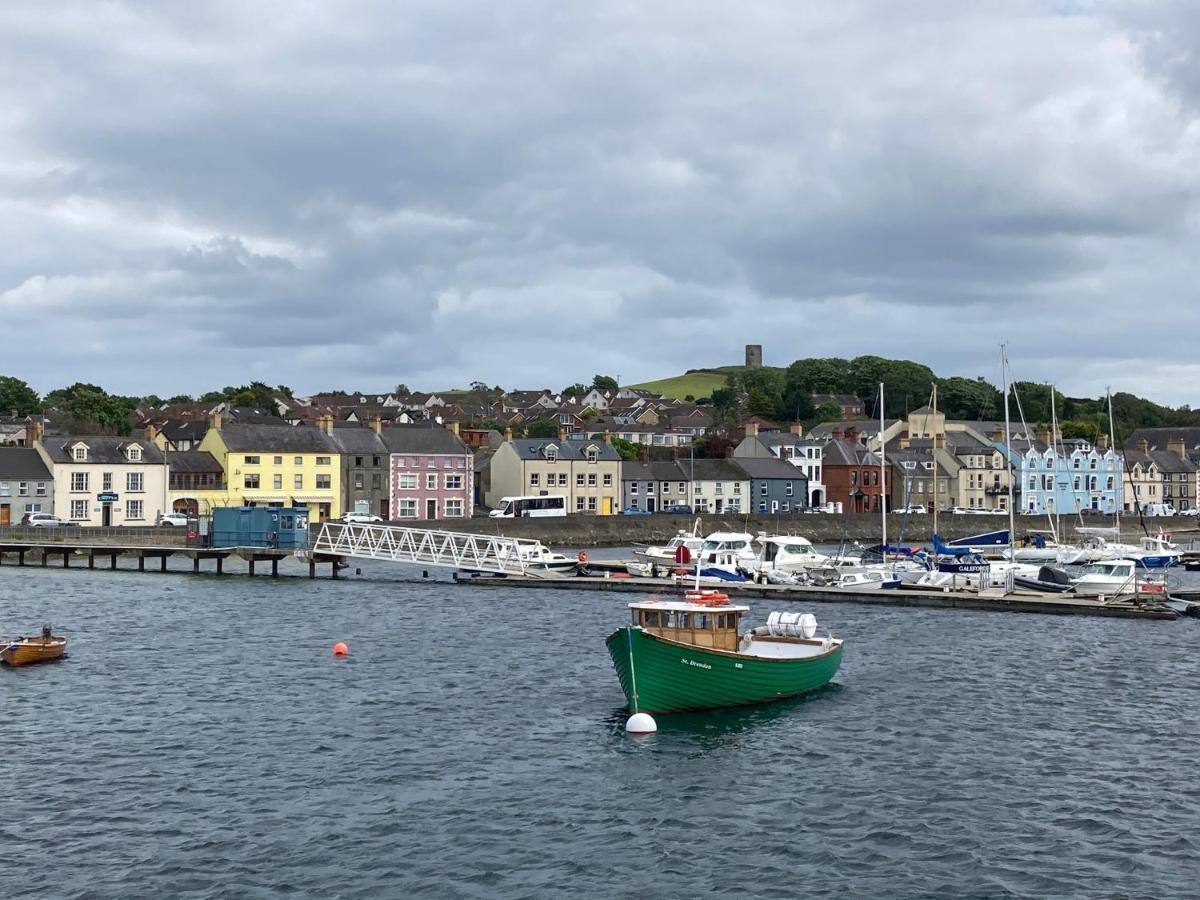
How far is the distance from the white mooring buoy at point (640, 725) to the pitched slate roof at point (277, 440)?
297 feet

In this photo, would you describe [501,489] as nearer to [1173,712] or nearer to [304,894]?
[1173,712]

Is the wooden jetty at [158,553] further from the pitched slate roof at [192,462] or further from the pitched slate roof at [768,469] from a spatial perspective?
the pitched slate roof at [768,469]

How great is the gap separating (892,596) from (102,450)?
7450 centimetres

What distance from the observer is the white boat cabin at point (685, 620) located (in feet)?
134

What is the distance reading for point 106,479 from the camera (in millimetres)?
116750

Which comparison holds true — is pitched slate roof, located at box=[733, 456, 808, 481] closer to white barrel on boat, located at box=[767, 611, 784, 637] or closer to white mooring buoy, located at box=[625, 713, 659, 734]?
white barrel on boat, located at box=[767, 611, 784, 637]

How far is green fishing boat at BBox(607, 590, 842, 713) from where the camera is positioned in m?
39.7

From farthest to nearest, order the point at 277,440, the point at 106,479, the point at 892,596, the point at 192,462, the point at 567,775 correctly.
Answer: the point at 277,440
the point at 192,462
the point at 106,479
the point at 892,596
the point at 567,775

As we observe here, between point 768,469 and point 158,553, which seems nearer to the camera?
point 158,553

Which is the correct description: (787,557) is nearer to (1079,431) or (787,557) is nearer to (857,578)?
(857,578)

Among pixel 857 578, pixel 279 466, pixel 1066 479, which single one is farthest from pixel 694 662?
pixel 1066 479

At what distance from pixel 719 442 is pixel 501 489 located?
34172 mm

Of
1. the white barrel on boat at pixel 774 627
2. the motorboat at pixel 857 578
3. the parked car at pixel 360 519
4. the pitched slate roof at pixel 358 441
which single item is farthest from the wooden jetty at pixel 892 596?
the pitched slate roof at pixel 358 441

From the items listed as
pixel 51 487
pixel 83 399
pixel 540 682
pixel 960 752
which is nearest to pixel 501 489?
pixel 51 487
